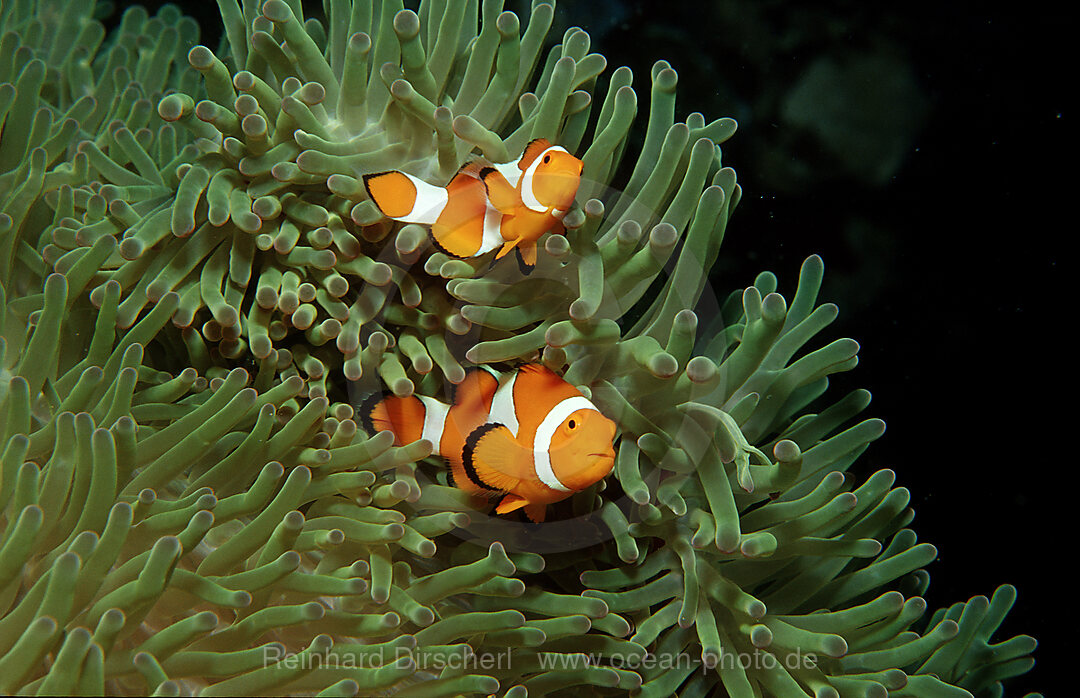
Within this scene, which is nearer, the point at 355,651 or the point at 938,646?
the point at 355,651

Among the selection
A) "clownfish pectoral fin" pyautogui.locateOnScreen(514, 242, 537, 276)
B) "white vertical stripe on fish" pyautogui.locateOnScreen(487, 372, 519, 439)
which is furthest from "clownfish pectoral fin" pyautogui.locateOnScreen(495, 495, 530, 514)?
"clownfish pectoral fin" pyautogui.locateOnScreen(514, 242, 537, 276)

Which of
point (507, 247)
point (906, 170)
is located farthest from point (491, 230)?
point (906, 170)

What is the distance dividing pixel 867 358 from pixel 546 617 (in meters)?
1.04

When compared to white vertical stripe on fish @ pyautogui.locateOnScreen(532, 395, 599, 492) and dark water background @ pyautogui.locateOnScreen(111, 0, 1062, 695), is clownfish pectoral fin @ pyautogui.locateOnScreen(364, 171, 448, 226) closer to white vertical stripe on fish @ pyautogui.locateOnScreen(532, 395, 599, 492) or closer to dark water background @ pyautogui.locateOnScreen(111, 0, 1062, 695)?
white vertical stripe on fish @ pyautogui.locateOnScreen(532, 395, 599, 492)

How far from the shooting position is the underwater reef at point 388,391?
3.54ft

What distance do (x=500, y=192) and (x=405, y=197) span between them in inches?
5.8

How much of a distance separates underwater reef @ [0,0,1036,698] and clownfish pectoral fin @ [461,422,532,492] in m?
0.08

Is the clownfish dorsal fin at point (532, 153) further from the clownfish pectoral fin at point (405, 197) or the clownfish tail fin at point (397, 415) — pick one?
the clownfish tail fin at point (397, 415)

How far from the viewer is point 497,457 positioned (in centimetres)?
111

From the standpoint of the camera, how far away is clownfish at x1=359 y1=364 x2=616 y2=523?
A: 107 centimetres

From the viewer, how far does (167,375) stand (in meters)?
1.28

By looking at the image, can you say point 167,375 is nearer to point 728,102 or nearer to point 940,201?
point 728,102

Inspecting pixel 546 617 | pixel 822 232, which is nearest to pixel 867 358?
pixel 822 232

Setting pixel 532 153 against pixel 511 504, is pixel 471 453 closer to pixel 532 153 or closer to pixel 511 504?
pixel 511 504
